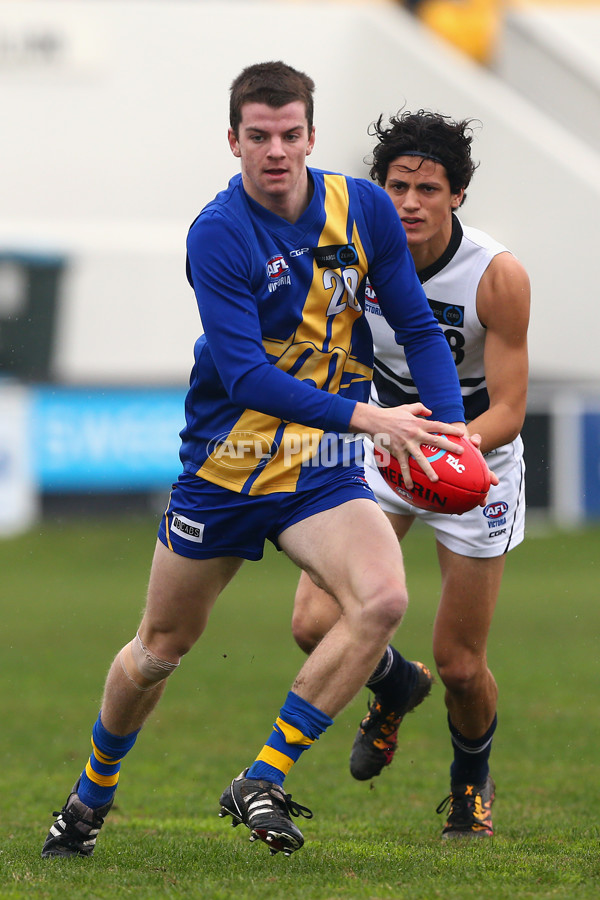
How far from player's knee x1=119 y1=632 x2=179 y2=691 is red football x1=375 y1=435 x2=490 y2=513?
1.04 metres

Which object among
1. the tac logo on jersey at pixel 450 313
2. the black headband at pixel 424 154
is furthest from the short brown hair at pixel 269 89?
the tac logo on jersey at pixel 450 313

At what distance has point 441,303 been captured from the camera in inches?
201

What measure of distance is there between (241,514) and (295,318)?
2.19ft

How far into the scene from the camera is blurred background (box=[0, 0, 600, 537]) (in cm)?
2514

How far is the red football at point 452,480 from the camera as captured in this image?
4.15 meters

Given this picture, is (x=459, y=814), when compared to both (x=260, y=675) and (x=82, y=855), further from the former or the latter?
(x=260, y=675)

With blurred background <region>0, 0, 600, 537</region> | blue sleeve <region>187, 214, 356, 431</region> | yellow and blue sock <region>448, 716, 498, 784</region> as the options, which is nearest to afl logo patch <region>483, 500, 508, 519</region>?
yellow and blue sock <region>448, 716, 498, 784</region>

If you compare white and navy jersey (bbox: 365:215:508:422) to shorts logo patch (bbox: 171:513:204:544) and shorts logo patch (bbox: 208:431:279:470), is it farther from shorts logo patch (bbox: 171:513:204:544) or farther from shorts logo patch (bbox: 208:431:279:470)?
shorts logo patch (bbox: 171:513:204:544)

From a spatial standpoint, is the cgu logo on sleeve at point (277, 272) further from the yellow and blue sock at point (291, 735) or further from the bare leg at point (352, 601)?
the yellow and blue sock at point (291, 735)

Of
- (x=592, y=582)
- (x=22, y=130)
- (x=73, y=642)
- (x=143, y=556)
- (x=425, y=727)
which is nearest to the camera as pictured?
(x=425, y=727)

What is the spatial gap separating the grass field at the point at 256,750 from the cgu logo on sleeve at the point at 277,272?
186 centimetres

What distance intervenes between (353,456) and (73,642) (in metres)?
7.73

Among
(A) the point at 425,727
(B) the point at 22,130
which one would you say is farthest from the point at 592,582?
(B) the point at 22,130

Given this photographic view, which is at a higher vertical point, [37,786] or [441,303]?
[441,303]
